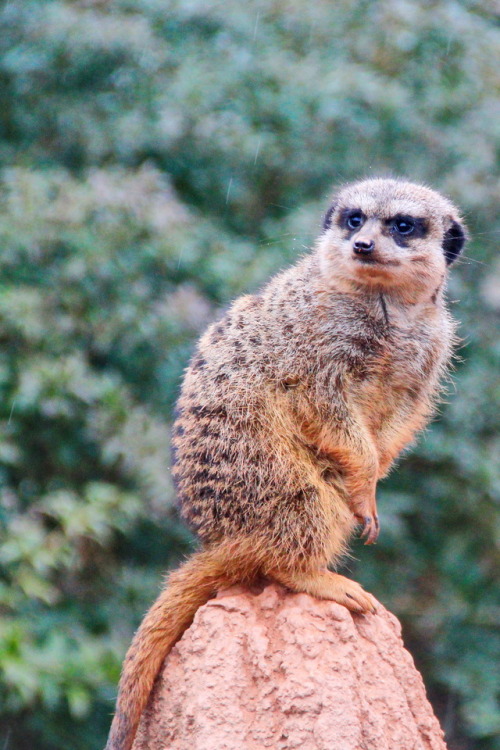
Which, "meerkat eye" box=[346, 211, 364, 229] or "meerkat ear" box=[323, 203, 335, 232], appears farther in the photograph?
"meerkat ear" box=[323, 203, 335, 232]

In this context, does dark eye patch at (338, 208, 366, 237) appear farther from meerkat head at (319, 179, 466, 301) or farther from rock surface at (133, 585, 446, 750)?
rock surface at (133, 585, 446, 750)

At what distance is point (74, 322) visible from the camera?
4.13 m

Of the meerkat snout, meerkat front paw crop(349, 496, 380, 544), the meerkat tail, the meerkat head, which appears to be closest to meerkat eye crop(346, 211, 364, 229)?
the meerkat head

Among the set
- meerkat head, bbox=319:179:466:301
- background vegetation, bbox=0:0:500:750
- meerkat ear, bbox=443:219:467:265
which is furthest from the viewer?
background vegetation, bbox=0:0:500:750

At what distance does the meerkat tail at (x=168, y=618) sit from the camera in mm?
2188

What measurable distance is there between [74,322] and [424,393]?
1889 millimetres

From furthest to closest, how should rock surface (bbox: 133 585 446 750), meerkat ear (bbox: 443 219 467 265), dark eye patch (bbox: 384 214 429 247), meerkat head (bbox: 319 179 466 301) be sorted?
meerkat ear (bbox: 443 219 467 265)
dark eye patch (bbox: 384 214 429 247)
meerkat head (bbox: 319 179 466 301)
rock surface (bbox: 133 585 446 750)

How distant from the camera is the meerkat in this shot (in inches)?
93.0

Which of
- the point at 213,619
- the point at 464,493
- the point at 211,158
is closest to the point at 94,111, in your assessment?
the point at 211,158

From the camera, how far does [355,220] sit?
9.18ft

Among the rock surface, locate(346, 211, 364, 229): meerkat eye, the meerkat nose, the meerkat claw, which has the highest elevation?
locate(346, 211, 364, 229): meerkat eye

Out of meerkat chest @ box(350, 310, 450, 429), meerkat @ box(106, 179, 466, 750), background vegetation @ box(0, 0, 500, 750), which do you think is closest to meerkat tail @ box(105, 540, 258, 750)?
meerkat @ box(106, 179, 466, 750)

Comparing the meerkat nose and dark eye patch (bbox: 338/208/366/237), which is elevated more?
dark eye patch (bbox: 338/208/366/237)

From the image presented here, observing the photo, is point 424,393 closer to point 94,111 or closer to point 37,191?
point 37,191
